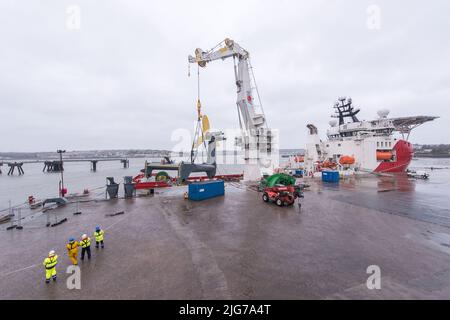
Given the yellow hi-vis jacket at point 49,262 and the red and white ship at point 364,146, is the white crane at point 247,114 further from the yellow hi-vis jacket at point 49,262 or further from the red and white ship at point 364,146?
the yellow hi-vis jacket at point 49,262

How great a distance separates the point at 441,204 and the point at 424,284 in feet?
54.2

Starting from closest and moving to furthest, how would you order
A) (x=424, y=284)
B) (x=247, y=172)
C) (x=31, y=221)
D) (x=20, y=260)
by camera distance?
1. (x=424, y=284)
2. (x=20, y=260)
3. (x=31, y=221)
4. (x=247, y=172)

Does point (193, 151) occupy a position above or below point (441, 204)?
above

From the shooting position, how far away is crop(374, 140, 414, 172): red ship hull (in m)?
40.3

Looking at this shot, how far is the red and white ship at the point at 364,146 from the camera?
1561 inches

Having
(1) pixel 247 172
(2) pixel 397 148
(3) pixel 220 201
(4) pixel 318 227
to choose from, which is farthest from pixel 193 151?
(2) pixel 397 148

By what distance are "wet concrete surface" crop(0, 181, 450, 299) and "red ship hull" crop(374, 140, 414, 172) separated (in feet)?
94.7

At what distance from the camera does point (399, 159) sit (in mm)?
41062

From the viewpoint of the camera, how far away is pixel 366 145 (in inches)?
Answer: 1537

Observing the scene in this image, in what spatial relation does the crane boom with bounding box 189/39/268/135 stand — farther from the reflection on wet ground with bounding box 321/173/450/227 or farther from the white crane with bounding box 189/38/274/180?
the reflection on wet ground with bounding box 321/173/450/227

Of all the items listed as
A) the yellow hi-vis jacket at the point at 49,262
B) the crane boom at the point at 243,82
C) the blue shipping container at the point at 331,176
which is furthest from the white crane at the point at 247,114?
the yellow hi-vis jacket at the point at 49,262

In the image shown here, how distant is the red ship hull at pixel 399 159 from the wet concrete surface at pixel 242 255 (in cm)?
2888

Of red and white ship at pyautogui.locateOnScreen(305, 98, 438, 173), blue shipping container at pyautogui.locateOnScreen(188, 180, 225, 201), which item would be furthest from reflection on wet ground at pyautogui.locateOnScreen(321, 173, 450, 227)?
red and white ship at pyautogui.locateOnScreen(305, 98, 438, 173)
